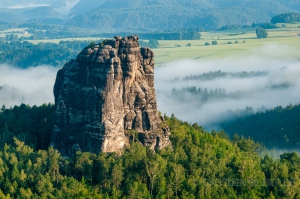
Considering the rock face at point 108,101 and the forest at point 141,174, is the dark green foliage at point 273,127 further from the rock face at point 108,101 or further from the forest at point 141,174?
the rock face at point 108,101

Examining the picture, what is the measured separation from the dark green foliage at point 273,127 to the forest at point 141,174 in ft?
126

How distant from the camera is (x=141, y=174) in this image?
5716cm

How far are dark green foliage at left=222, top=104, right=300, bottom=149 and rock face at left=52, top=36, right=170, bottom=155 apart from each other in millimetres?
44627

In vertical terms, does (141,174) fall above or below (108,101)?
below

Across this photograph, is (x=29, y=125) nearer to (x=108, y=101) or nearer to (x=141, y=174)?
(x=108, y=101)

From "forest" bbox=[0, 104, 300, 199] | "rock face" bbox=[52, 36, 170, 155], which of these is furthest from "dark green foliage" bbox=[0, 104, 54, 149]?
"rock face" bbox=[52, 36, 170, 155]

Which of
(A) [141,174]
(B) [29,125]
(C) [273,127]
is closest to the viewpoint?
(A) [141,174]

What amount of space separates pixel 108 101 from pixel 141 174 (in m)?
8.20

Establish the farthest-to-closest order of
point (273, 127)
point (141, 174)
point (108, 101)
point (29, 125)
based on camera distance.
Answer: point (273, 127) → point (29, 125) → point (108, 101) → point (141, 174)

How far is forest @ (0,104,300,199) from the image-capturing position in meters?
54.3

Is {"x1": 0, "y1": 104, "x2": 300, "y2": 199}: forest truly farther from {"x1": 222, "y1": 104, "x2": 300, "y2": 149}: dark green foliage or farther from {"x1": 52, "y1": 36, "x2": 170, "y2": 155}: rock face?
{"x1": 222, "y1": 104, "x2": 300, "y2": 149}: dark green foliage

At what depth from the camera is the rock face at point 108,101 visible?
59.4 metres

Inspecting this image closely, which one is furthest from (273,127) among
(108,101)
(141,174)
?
(141,174)

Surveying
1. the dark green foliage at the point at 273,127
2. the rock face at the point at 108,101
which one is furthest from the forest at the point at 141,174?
the dark green foliage at the point at 273,127
